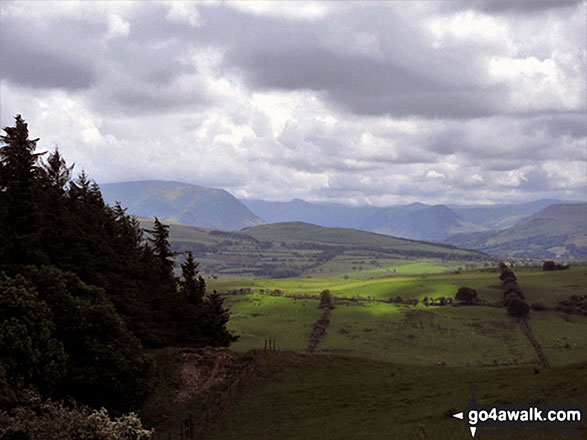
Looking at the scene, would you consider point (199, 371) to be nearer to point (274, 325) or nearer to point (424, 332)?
point (274, 325)

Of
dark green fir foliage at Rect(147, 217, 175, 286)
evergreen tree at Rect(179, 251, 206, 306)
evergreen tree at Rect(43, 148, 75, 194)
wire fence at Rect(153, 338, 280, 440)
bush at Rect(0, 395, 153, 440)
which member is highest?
evergreen tree at Rect(43, 148, 75, 194)

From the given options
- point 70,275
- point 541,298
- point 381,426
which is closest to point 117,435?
point 381,426

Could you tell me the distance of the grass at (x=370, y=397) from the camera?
113 ft

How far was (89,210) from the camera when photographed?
7938 centimetres

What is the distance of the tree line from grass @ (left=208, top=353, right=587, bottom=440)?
482 inches

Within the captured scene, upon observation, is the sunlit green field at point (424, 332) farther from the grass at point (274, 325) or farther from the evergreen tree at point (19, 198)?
the evergreen tree at point (19, 198)

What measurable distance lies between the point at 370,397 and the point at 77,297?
2997 centimetres

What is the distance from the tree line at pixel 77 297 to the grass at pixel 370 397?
40.1ft

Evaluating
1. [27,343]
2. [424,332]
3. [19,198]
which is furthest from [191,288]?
[424,332]

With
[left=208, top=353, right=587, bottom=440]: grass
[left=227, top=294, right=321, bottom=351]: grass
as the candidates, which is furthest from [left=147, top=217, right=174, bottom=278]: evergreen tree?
[left=227, top=294, right=321, bottom=351]: grass

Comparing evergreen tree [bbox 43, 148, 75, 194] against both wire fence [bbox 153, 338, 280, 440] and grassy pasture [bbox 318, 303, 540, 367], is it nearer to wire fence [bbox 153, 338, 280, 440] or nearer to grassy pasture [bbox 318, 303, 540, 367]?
wire fence [bbox 153, 338, 280, 440]

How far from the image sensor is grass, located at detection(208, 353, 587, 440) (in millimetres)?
34312

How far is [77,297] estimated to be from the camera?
153 feet

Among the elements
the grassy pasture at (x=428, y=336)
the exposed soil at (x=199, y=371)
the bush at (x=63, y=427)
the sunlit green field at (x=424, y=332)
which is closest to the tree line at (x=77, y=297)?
the bush at (x=63, y=427)
